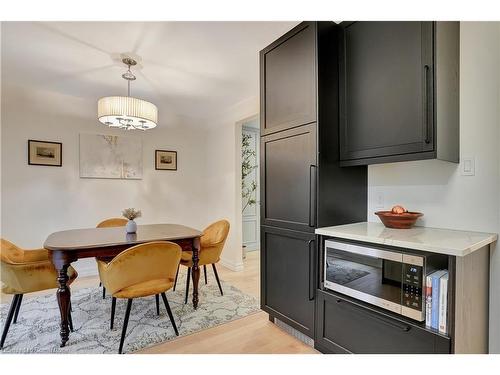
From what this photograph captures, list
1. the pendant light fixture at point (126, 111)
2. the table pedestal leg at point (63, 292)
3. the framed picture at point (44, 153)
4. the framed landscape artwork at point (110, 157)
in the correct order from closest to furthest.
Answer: the table pedestal leg at point (63, 292) → the pendant light fixture at point (126, 111) → the framed picture at point (44, 153) → the framed landscape artwork at point (110, 157)

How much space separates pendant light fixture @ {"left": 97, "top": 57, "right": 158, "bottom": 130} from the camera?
2.33 m

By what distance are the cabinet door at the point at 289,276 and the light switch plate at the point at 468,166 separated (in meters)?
1.02

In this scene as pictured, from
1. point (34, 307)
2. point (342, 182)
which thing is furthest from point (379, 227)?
point (34, 307)

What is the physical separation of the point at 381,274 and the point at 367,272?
8 centimetres

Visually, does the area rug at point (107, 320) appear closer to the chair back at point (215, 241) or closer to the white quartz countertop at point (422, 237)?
the chair back at point (215, 241)

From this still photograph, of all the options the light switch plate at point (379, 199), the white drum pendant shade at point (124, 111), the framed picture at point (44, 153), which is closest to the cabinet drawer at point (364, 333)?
the light switch plate at point (379, 199)

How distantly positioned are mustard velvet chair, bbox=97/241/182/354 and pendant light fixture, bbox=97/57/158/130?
121 centimetres

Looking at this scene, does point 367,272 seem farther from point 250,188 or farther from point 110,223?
point 250,188

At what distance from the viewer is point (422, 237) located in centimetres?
146

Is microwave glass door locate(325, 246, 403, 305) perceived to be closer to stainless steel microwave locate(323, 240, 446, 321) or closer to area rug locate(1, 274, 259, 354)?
stainless steel microwave locate(323, 240, 446, 321)

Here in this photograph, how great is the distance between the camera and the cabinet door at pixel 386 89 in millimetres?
1498
